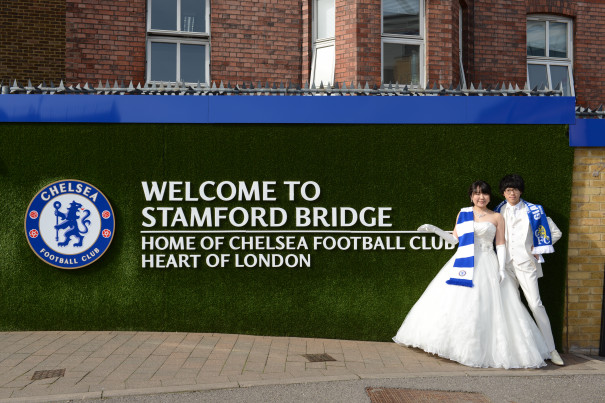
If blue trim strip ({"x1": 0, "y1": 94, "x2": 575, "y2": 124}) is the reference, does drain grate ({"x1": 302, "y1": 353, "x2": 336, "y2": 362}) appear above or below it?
below

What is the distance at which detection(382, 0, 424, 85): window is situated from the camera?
33.7ft

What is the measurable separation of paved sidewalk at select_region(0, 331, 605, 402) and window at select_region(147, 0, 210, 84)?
5020 millimetres

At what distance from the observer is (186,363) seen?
19.6ft

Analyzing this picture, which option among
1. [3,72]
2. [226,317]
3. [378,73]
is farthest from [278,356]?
[3,72]

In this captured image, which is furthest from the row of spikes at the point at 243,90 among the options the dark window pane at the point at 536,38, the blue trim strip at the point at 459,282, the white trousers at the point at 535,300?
the dark window pane at the point at 536,38

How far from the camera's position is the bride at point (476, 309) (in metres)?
6.18

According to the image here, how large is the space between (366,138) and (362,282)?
1630mm

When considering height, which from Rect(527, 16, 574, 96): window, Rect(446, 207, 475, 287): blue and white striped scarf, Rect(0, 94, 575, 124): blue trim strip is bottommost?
Rect(446, 207, 475, 287): blue and white striped scarf

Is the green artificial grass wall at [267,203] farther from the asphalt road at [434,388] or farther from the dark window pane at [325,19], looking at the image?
the dark window pane at [325,19]

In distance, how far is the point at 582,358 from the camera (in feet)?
23.0

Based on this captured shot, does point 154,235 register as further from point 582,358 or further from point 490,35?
point 490,35

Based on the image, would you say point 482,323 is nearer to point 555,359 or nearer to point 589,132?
point 555,359

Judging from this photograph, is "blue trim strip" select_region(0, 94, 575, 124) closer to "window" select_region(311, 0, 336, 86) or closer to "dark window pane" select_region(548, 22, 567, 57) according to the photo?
"window" select_region(311, 0, 336, 86)

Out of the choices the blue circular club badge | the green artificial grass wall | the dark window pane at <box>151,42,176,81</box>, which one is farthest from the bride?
the dark window pane at <box>151,42,176,81</box>
